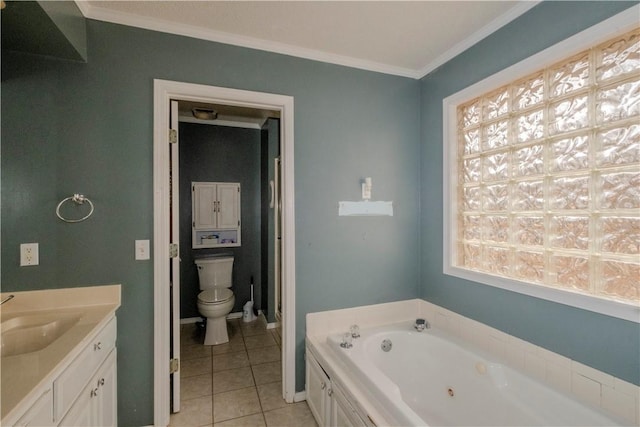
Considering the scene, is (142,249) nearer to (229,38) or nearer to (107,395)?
(107,395)

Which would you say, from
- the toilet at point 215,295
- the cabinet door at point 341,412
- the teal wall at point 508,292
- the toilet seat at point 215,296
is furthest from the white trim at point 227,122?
the cabinet door at point 341,412

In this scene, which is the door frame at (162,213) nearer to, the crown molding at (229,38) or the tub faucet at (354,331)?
the crown molding at (229,38)

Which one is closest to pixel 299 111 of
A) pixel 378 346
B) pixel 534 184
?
pixel 534 184

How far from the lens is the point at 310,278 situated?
209cm

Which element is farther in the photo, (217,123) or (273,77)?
(217,123)

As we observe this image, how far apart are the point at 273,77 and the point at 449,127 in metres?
1.31

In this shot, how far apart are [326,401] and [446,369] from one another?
0.80 metres

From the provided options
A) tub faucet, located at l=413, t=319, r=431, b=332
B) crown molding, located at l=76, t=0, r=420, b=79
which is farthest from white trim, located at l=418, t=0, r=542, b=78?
tub faucet, located at l=413, t=319, r=431, b=332

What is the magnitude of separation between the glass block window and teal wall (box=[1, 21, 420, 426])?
731 mm

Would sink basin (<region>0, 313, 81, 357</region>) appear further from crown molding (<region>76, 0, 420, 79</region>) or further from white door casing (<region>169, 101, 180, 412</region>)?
crown molding (<region>76, 0, 420, 79</region>)

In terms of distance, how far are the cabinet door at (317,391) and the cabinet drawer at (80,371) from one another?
46.1 inches

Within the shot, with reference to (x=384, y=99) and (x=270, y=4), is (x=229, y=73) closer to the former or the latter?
(x=270, y=4)

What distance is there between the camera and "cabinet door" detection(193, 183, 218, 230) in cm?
348

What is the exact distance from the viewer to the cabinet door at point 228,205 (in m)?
3.58
